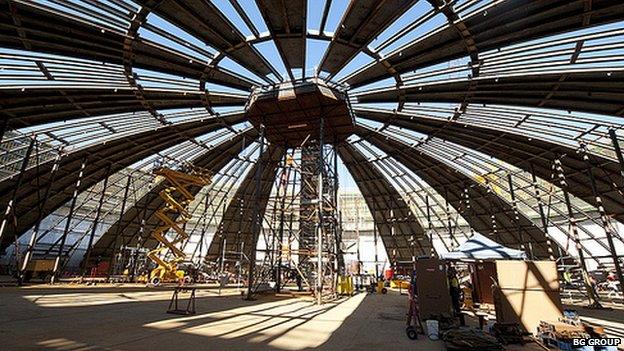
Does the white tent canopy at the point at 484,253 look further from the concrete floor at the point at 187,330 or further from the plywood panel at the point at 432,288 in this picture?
A: the concrete floor at the point at 187,330

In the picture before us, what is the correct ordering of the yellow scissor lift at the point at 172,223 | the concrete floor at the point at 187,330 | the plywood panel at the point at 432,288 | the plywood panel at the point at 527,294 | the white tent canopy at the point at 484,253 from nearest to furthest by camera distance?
1. the concrete floor at the point at 187,330
2. the plywood panel at the point at 527,294
3. the plywood panel at the point at 432,288
4. the white tent canopy at the point at 484,253
5. the yellow scissor lift at the point at 172,223

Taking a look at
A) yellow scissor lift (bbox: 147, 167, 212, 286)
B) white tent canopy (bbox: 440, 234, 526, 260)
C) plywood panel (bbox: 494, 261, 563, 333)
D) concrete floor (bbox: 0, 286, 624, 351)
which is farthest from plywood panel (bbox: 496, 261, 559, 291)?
yellow scissor lift (bbox: 147, 167, 212, 286)

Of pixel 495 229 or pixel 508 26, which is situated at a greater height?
pixel 508 26

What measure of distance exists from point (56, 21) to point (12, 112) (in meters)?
11.1

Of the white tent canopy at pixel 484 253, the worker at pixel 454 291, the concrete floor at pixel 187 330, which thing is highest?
the white tent canopy at pixel 484 253

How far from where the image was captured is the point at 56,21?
12508 mm

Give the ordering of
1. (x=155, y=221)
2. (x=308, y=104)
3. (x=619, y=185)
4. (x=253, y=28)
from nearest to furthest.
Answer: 1. (x=253, y=28)
2. (x=308, y=104)
3. (x=619, y=185)
4. (x=155, y=221)

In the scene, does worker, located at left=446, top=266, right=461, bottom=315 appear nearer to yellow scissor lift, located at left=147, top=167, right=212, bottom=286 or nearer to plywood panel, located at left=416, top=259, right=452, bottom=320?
Answer: plywood panel, located at left=416, top=259, right=452, bottom=320

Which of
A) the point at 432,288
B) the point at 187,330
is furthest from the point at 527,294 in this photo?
the point at 187,330

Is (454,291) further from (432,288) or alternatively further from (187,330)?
(187,330)

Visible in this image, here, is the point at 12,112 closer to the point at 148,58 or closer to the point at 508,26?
the point at 148,58

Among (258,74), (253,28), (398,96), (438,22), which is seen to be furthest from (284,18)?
(398,96)

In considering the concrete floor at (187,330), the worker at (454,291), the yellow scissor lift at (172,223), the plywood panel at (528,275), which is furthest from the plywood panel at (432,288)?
the yellow scissor lift at (172,223)

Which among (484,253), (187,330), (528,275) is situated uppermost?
(484,253)
